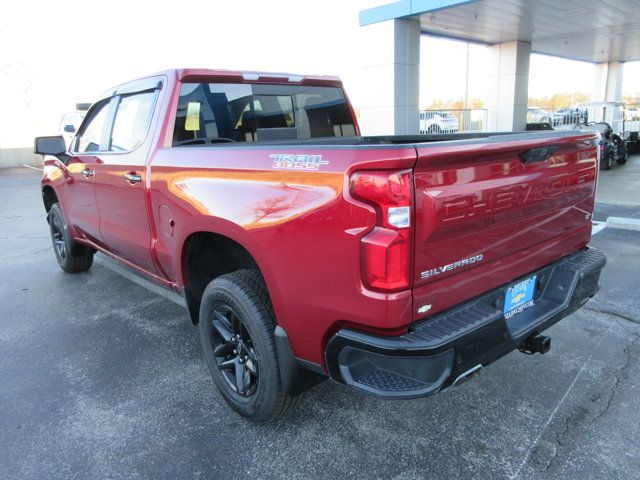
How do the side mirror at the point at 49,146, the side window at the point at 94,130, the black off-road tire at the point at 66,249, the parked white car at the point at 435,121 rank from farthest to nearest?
the parked white car at the point at 435,121 → the black off-road tire at the point at 66,249 → the side mirror at the point at 49,146 → the side window at the point at 94,130

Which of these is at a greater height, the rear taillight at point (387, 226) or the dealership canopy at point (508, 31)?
the dealership canopy at point (508, 31)

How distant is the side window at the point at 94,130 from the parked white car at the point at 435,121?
10.8 meters

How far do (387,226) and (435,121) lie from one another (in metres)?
13.5

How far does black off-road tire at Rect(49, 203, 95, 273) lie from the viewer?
5340mm

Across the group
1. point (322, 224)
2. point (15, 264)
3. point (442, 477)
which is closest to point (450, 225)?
point (322, 224)

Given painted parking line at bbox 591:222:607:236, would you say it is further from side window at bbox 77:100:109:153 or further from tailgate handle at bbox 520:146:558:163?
side window at bbox 77:100:109:153

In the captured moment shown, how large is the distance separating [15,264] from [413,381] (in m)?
6.31

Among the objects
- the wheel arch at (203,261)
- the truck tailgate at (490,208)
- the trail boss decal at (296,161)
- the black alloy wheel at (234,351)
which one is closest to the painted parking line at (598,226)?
the truck tailgate at (490,208)

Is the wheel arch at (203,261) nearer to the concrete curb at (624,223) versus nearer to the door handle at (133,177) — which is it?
the door handle at (133,177)

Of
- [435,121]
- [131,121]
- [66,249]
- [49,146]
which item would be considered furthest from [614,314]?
[435,121]

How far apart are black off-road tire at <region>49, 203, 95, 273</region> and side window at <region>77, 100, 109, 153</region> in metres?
1.08

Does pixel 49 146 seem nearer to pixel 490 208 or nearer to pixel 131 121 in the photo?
pixel 131 121

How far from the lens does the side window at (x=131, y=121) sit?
3.45 metres

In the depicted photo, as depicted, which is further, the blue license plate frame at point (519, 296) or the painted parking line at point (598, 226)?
the painted parking line at point (598, 226)
